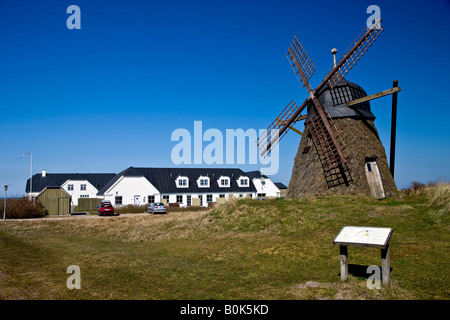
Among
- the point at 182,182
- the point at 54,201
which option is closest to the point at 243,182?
the point at 182,182

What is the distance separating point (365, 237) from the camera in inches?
357

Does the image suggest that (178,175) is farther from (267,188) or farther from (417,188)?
(417,188)

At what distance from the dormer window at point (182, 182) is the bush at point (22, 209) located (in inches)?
927

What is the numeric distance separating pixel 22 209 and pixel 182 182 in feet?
87.0

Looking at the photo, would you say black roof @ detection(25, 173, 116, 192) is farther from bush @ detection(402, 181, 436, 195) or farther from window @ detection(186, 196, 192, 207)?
bush @ detection(402, 181, 436, 195)

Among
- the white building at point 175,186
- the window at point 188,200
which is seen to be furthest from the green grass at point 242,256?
the window at point 188,200

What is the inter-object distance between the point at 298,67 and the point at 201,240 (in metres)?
18.5

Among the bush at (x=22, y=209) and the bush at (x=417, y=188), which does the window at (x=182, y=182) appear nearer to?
the bush at (x=22, y=209)

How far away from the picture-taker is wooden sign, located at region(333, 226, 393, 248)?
28.3 feet

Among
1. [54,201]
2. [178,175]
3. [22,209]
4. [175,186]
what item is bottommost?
[22,209]

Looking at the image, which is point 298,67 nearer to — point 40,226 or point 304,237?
point 304,237

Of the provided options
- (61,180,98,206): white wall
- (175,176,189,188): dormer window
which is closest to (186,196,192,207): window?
(175,176,189,188): dormer window

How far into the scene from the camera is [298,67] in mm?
28938
